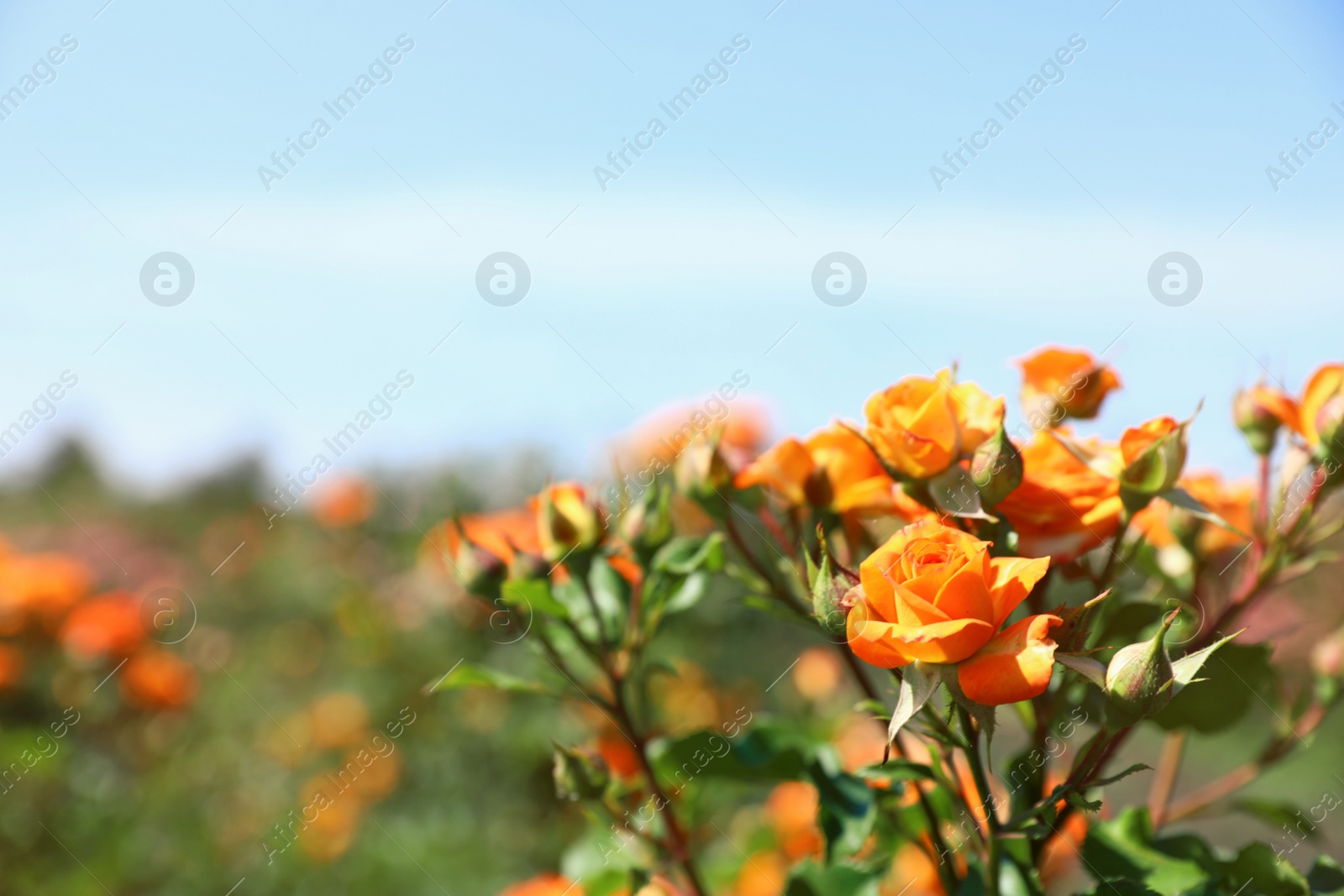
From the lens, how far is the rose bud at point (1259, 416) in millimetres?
1137

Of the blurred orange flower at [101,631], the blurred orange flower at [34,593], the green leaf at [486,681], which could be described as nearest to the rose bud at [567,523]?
the green leaf at [486,681]

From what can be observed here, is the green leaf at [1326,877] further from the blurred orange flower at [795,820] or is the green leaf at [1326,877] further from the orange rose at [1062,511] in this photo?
the blurred orange flower at [795,820]

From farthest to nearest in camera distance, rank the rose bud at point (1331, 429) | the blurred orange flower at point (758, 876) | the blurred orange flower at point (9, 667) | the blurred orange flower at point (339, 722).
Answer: the blurred orange flower at point (339, 722) < the blurred orange flower at point (9, 667) < the blurred orange flower at point (758, 876) < the rose bud at point (1331, 429)

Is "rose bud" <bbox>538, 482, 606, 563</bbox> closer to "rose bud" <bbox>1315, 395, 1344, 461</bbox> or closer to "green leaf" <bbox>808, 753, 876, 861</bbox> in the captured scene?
"green leaf" <bbox>808, 753, 876, 861</bbox>

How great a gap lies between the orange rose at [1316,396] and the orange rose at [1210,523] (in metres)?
0.11

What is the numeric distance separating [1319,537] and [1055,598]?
0.87 metres

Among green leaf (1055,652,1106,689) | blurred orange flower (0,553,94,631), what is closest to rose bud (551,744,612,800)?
green leaf (1055,652,1106,689)

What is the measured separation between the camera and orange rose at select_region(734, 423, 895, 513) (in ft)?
3.21

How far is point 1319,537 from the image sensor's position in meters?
1.13

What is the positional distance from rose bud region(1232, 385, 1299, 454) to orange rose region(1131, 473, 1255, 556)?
0.06m

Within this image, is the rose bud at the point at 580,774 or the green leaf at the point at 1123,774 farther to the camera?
the rose bud at the point at 580,774

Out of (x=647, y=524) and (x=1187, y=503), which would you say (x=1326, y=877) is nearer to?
(x=1187, y=503)

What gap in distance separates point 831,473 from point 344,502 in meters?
3.77

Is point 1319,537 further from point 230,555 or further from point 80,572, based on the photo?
point 230,555
